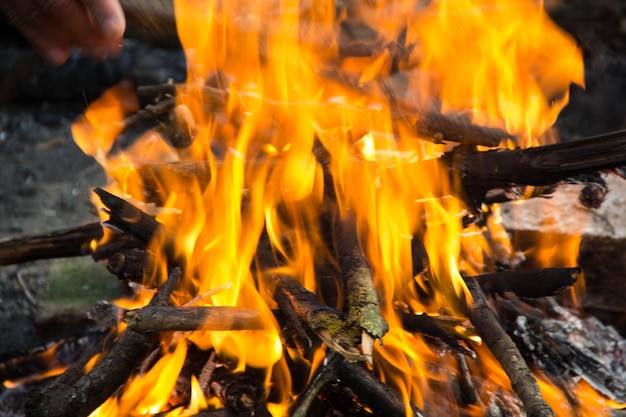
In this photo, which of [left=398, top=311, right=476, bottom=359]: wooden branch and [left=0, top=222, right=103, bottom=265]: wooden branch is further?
[left=0, top=222, right=103, bottom=265]: wooden branch

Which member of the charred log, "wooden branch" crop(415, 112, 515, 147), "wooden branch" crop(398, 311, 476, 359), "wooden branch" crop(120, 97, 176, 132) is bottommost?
"wooden branch" crop(398, 311, 476, 359)

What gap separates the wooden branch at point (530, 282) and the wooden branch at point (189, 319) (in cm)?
87

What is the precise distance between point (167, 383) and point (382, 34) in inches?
67.2

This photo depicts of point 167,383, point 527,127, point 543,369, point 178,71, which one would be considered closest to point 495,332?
point 543,369

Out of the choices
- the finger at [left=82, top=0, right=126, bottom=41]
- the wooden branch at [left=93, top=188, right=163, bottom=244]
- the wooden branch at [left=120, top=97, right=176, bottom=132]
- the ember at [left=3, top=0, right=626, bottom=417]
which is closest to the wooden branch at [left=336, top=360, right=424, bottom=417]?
the ember at [left=3, top=0, right=626, bottom=417]

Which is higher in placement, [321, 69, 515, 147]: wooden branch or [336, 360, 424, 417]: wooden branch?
[321, 69, 515, 147]: wooden branch

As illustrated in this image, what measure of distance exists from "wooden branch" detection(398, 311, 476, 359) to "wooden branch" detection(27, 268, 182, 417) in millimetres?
839

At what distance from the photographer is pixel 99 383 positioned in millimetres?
1982

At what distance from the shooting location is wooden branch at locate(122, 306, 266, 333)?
6.16 feet

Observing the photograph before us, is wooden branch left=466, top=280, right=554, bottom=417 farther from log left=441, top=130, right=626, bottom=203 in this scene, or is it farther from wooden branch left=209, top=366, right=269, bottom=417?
wooden branch left=209, top=366, right=269, bottom=417

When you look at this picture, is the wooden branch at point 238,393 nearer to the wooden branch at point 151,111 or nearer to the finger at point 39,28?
the finger at point 39,28

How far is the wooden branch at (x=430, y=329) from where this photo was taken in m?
2.07

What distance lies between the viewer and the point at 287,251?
7.82 ft

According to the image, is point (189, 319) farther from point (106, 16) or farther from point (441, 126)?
point (441, 126)
